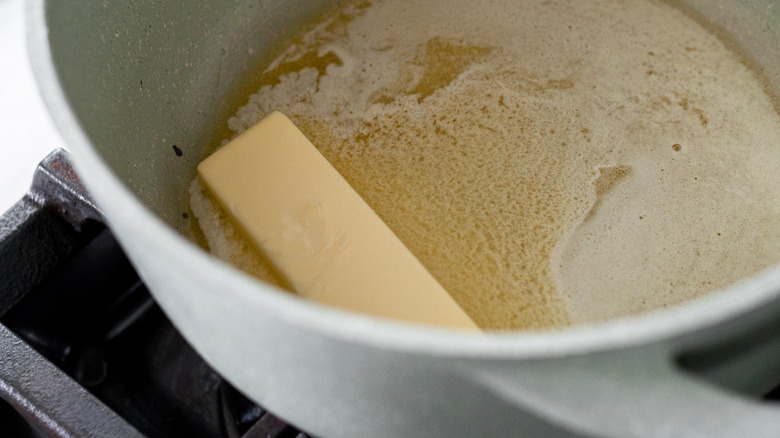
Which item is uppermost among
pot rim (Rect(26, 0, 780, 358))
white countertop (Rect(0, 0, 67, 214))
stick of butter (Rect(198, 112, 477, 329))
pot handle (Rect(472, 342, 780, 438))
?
pot rim (Rect(26, 0, 780, 358))

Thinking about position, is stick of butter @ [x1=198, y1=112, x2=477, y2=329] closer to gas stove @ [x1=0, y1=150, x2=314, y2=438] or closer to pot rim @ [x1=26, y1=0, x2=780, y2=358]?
gas stove @ [x1=0, y1=150, x2=314, y2=438]

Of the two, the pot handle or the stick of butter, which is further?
the stick of butter

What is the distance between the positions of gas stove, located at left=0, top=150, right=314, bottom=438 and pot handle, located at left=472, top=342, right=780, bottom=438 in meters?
0.26

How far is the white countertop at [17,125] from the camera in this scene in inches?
36.0

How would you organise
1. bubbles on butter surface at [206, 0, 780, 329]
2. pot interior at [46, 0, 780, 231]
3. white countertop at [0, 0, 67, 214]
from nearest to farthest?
pot interior at [46, 0, 780, 231] < bubbles on butter surface at [206, 0, 780, 329] < white countertop at [0, 0, 67, 214]

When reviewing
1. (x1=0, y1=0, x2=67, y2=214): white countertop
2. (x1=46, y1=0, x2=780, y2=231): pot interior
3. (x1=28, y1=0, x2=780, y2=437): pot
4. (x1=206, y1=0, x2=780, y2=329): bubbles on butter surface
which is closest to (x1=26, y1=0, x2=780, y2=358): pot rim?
(x1=28, y1=0, x2=780, y2=437): pot

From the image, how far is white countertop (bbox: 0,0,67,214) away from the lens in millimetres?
916

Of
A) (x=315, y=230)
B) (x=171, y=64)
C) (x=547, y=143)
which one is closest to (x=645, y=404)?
(x=315, y=230)

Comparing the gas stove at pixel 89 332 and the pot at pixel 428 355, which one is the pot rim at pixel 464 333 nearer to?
the pot at pixel 428 355

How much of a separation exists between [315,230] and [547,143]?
10.7 inches

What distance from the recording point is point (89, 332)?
63cm

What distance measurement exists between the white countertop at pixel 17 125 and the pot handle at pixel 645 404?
776mm

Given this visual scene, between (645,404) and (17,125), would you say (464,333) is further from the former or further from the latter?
(17,125)

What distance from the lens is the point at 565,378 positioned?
306 millimetres
